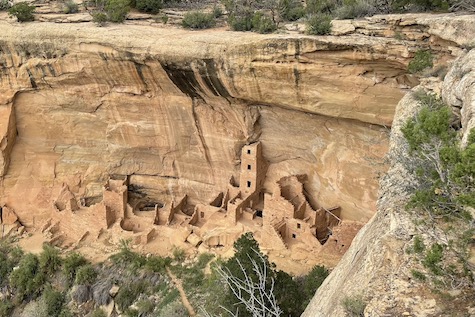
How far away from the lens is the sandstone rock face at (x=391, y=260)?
14.5 feet

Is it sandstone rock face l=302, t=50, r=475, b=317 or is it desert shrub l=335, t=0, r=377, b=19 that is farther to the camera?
desert shrub l=335, t=0, r=377, b=19

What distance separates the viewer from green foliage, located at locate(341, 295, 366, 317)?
14.8 ft

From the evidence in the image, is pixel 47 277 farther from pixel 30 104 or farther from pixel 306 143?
pixel 306 143

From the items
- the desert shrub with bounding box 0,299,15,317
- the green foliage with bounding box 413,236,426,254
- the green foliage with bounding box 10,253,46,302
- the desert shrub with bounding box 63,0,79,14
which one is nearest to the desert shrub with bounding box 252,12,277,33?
the desert shrub with bounding box 63,0,79,14

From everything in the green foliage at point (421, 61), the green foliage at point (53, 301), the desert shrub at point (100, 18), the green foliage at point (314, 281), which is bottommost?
the green foliage at point (53, 301)

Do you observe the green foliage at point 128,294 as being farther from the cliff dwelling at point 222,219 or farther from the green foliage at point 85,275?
the cliff dwelling at point 222,219

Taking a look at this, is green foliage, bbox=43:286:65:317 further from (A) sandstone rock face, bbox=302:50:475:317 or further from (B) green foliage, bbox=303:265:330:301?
(A) sandstone rock face, bbox=302:50:475:317

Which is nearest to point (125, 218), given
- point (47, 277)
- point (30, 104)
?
point (47, 277)

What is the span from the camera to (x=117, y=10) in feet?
46.9

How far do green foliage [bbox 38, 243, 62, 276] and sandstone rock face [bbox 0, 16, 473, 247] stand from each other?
2.24m

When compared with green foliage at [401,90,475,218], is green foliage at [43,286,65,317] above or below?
below

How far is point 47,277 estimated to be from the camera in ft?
48.9

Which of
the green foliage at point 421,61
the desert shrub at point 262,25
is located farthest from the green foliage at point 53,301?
the green foliage at point 421,61

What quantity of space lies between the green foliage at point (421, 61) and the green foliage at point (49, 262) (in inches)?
448
